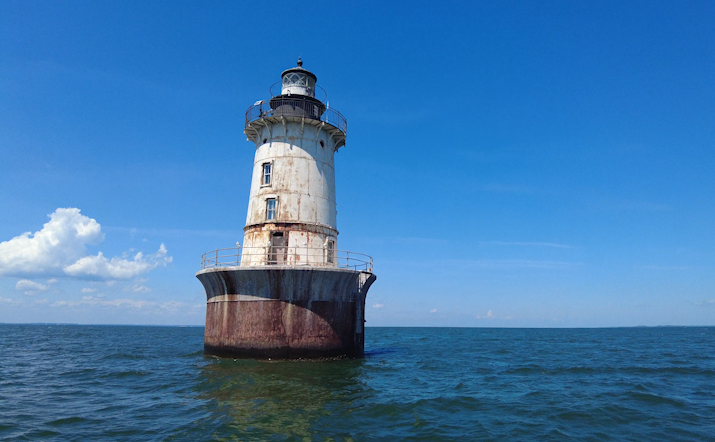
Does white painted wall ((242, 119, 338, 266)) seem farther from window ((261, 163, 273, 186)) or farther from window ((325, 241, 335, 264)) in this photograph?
window ((325, 241, 335, 264))

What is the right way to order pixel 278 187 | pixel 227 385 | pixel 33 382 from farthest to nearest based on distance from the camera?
pixel 278 187
pixel 33 382
pixel 227 385

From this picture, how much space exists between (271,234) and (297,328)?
183 inches

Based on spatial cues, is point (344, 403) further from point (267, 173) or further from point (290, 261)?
point (267, 173)

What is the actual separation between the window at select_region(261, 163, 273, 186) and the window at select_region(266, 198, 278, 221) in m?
0.86

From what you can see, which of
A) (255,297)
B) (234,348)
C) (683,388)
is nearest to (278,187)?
Answer: (255,297)

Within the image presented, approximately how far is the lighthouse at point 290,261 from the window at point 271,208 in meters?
0.05

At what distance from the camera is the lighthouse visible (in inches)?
789

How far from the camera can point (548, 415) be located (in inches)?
531

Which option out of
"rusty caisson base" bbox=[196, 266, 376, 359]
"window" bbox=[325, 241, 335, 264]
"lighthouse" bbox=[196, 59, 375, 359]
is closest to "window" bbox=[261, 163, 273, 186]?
"lighthouse" bbox=[196, 59, 375, 359]

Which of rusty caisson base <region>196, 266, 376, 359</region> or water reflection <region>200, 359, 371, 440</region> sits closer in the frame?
water reflection <region>200, 359, 371, 440</region>

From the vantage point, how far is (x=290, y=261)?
21.6m

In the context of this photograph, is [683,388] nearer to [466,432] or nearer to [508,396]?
[508,396]

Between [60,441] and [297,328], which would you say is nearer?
[60,441]

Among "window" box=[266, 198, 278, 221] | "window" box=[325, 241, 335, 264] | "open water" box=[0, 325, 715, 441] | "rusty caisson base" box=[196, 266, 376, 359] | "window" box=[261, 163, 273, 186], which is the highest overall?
"window" box=[261, 163, 273, 186]
